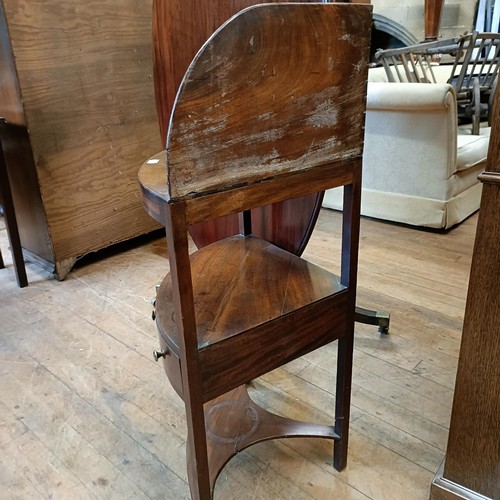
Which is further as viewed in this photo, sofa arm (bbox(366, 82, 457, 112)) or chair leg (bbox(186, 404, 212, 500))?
sofa arm (bbox(366, 82, 457, 112))

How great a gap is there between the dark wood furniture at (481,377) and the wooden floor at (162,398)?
0.49 feet

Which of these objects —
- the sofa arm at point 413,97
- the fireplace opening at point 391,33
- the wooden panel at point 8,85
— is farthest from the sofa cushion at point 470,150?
the fireplace opening at point 391,33

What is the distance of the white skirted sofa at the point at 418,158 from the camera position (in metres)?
2.31

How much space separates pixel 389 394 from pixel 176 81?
41.8 inches

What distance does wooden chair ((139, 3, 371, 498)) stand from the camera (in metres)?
0.67

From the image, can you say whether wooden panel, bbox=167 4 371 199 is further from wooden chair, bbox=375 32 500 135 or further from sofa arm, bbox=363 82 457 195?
wooden chair, bbox=375 32 500 135

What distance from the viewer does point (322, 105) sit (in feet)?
2.62

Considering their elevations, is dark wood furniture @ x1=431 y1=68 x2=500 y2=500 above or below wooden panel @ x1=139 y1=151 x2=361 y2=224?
below

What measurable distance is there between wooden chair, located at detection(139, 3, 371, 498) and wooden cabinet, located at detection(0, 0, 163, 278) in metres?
1.23

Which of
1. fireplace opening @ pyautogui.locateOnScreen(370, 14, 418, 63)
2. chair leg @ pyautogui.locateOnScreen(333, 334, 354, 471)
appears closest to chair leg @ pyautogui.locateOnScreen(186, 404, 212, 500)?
chair leg @ pyautogui.locateOnScreen(333, 334, 354, 471)

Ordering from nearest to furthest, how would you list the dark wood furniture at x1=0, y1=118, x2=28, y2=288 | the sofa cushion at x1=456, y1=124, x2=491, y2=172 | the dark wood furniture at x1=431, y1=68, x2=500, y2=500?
the dark wood furniture at x1=431, y1=68, x2=500, y2=500
the dark wood furniture at x1=0, y1=118, x2=28, y2=288
the sofa cushion at x1=456, y1=124, x2=491, y2=172

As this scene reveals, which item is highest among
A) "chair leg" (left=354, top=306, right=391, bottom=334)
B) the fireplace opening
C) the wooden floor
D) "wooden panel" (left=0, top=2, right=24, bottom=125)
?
the fireplace opening

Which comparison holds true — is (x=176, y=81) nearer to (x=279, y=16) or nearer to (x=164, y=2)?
(x=164, y=2)

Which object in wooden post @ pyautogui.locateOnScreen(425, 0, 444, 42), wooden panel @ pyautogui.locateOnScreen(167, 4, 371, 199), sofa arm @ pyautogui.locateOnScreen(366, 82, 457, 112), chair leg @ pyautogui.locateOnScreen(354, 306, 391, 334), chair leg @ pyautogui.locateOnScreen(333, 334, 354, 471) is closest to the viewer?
wooden panel @ pyautogui.locateOnScreen(167, 4, 371, 199)
